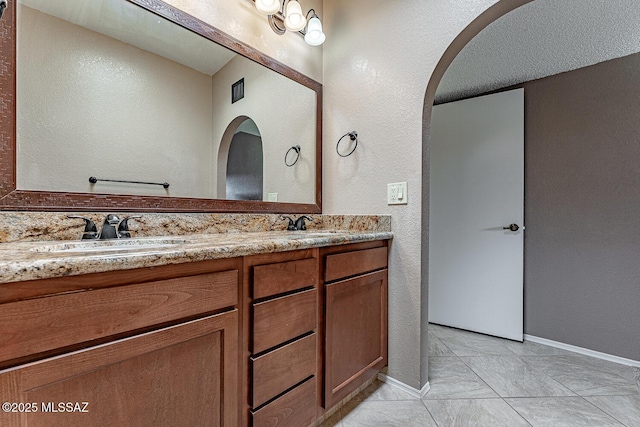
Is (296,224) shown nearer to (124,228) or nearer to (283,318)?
(283,318)

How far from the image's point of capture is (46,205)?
1006 mm

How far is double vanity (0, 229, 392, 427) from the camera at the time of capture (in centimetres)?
59

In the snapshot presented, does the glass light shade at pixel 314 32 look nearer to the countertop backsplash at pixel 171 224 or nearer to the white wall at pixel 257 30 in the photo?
the white wall at pixel 257 30

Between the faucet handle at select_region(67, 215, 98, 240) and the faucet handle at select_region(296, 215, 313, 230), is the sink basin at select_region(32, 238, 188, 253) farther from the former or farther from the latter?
the faucet handle at select_region(296, 215, 313, 230)

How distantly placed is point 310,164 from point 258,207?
0.49 metres

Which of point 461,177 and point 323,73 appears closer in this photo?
point 323,73

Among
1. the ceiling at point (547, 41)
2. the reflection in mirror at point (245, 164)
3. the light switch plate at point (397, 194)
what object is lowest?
the light switch plate at point (397, 194)

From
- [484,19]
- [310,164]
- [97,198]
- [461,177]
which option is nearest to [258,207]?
[310,164]

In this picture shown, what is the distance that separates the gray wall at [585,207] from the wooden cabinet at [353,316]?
1.54 meters

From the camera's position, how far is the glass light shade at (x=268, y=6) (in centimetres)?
152

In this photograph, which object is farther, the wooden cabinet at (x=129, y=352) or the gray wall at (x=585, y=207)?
the gray wall at (x=585, y=207)

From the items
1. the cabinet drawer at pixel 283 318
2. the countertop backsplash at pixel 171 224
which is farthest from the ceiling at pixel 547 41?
the cabinet drawer at pixel 283 318

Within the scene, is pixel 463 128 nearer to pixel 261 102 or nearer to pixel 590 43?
pixel 590 43

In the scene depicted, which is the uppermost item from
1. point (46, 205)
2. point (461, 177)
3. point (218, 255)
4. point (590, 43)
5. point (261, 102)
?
point (590, 43)
